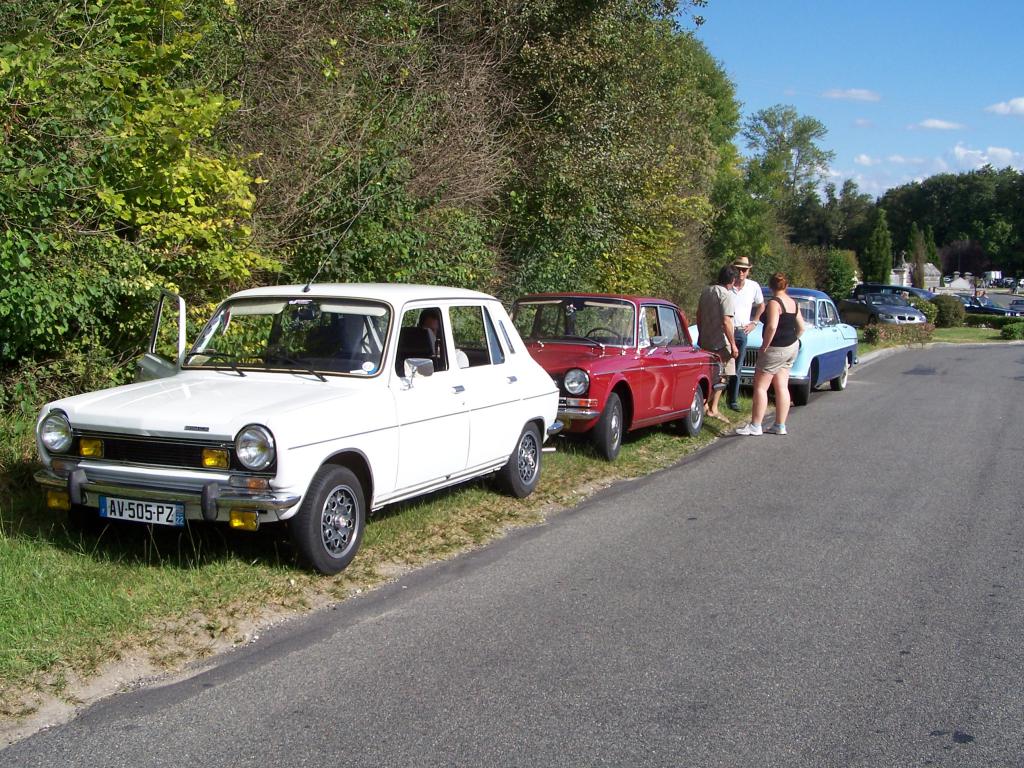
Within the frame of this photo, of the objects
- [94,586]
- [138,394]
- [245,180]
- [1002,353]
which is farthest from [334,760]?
[1002,353]

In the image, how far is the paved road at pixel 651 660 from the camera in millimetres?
4062

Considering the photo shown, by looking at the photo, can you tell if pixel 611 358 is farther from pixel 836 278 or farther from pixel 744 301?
pixel 836 278

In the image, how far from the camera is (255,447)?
576 centimetres

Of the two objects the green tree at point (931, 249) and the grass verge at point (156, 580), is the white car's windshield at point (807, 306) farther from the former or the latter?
the green tree at point (931, 249)

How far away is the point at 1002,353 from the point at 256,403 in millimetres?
29394

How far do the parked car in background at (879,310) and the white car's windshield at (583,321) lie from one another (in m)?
30.3

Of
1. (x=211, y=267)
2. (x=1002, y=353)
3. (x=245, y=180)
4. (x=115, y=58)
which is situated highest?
(x=115, y=58)

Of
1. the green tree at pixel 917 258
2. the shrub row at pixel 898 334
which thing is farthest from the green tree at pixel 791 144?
the shrub row at pixel 898 334

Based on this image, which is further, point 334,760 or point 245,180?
point 245,180

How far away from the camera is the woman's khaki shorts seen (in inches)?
496

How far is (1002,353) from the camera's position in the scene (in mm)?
30672

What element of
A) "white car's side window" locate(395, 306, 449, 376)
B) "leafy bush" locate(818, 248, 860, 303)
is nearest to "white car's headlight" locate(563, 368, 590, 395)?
"white car's side window" locate(395, 306, 449, 376)

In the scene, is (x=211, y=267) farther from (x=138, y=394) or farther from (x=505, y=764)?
(x=505, y=764)

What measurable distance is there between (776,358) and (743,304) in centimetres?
119
